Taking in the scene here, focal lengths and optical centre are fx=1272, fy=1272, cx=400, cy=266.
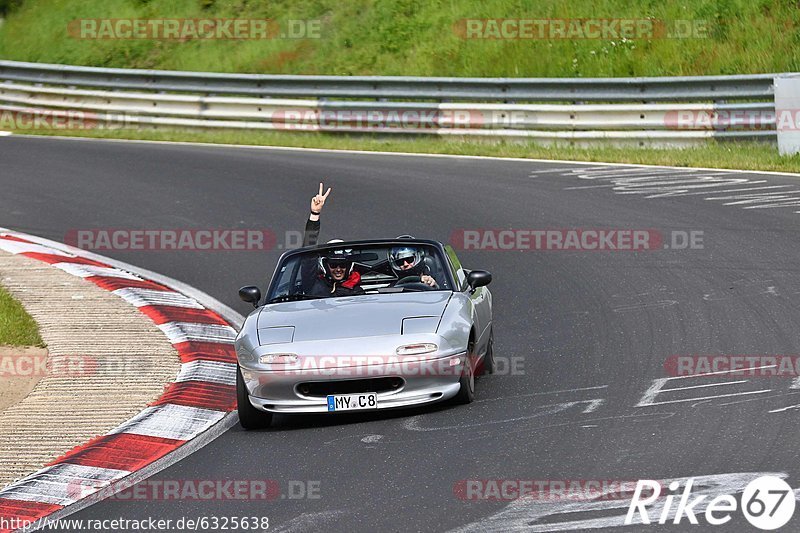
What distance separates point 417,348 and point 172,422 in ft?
5.52

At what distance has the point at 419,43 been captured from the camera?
2650 cm

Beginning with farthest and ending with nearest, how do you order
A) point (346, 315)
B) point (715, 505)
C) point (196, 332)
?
point (196, 332) < point (346, 315) < point (715, 505)

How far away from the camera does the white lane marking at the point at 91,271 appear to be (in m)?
13.3

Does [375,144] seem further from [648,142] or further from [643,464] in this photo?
[643,464]

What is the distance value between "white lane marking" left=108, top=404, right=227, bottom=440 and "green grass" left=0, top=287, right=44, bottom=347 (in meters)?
2.26

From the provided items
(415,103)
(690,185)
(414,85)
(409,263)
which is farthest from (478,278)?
(414,85)

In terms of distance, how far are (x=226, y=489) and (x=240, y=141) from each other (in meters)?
16.9

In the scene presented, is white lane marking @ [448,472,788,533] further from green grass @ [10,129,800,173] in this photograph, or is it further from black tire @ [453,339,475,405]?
green grass @ [10,129,800,173]

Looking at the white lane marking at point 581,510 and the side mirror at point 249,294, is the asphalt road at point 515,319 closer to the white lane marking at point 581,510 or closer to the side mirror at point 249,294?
the white lane marking at point 581,510

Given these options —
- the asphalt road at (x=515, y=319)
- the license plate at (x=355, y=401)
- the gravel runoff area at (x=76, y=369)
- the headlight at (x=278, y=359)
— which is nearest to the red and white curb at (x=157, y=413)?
the gravel runoff area at (x=76, y=369)

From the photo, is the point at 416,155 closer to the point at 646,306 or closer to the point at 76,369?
the point at 646,306

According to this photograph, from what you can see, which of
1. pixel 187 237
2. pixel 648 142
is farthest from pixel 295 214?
pixel 648 142

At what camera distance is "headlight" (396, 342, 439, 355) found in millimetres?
8156

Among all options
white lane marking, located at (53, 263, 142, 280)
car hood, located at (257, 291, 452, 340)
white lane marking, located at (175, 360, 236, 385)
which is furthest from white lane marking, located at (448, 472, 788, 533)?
white lane marking, located at (53, 263, 142, 280)
